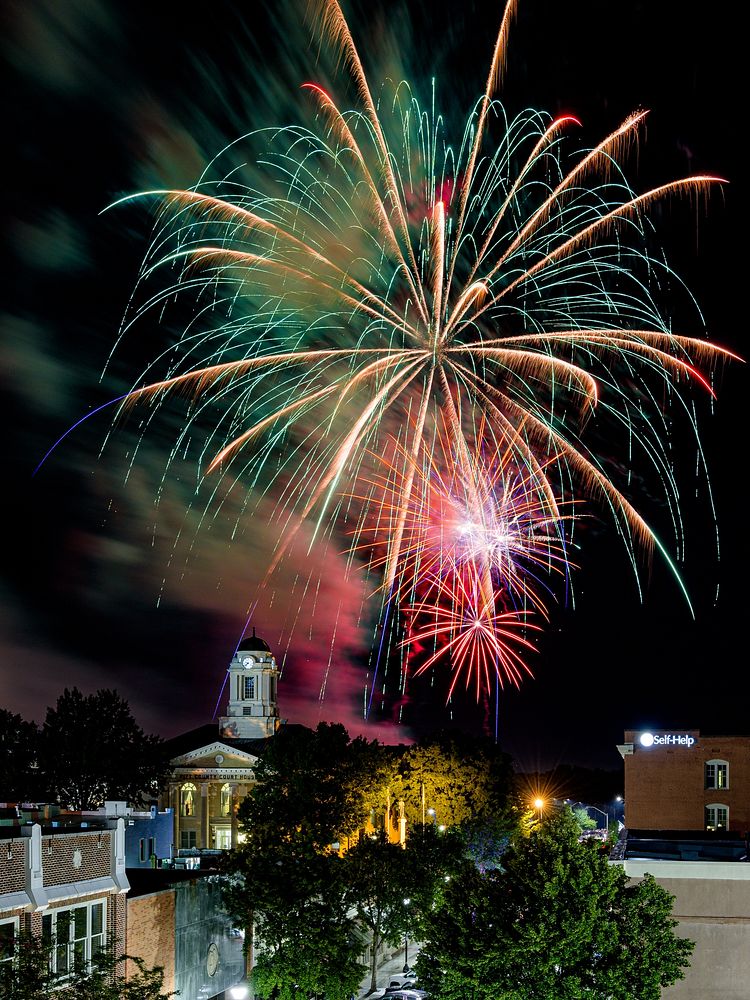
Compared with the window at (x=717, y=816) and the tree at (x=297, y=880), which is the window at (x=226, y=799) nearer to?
the tree at (x=297, y=880)

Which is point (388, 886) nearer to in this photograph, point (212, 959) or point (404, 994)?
point (404, 994)

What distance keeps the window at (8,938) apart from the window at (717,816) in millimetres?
50954

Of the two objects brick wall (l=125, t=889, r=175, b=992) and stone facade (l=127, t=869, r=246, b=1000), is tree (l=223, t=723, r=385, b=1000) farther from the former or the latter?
brick wall (l=125, t=889, r=175, b=992)

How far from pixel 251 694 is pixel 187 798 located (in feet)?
39.3

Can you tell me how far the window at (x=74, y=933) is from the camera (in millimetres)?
29625

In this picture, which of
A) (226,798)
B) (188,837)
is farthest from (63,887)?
(188,837)

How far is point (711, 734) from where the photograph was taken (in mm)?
71562

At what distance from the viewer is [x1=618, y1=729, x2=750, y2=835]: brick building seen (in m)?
69.1

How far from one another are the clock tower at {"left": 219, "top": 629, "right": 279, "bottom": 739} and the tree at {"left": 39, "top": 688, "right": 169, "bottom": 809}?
55.4 ft

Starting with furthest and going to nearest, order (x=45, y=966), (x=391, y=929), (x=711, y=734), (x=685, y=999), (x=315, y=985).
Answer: (x=711, y=734), (x=391, y=929), (x=315, y=985), (x=685, y=999), (x=45, y=966)

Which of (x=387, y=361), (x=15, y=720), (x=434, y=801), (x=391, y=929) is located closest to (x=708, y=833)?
(x=391, y=929)

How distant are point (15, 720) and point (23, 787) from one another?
7536 mm

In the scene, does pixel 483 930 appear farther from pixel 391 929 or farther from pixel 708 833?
pixel 708 833

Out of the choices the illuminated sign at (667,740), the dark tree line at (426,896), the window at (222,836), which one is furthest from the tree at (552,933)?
the window at (222,836)
